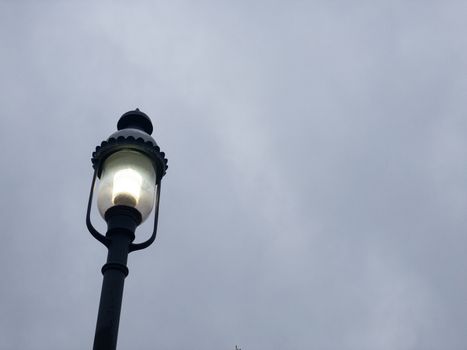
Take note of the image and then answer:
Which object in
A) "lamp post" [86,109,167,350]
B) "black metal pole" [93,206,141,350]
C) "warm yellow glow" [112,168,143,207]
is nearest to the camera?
"black metal pole" [93,206,141,350]

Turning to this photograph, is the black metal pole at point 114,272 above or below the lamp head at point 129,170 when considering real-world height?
below

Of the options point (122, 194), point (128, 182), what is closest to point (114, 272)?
point (122, 194)

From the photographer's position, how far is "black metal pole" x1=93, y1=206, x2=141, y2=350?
3.91 meters

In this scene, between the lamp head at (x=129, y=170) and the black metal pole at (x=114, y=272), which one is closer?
the black metal pole at (x=114, y=272)

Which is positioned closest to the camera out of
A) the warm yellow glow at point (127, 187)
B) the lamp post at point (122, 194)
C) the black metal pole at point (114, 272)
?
the black metal pole at point (114, 272)

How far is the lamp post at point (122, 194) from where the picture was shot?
4250 mm

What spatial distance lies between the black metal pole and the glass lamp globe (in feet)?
0.23

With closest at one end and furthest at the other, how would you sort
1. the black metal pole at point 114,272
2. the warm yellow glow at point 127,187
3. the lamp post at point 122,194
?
the black metal pole at point 114,272 → the lamp post at point 122,194 → the warm yellow glow at point 127,187

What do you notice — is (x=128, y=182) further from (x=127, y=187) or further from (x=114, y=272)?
(x=114, y=272)

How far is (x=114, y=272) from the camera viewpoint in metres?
4.24

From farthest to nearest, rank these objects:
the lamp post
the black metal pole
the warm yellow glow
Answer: the warm yellow glow, the lamp post, the black metal pole

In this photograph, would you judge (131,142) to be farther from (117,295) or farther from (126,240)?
(117,295)

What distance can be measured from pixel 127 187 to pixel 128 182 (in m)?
0.05

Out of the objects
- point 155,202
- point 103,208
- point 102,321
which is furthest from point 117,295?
point 155,202
